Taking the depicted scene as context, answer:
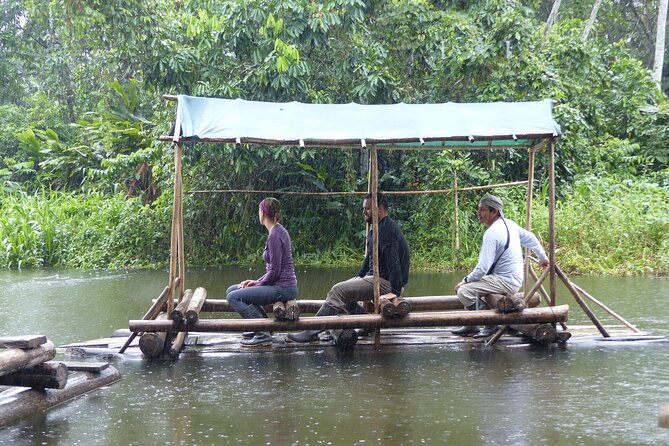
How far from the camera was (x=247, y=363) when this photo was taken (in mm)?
8047

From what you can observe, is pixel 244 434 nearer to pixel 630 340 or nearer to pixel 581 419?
pixel 581 419

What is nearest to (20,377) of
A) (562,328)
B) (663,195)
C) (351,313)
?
(351,313)

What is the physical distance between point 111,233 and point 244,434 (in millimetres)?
13141

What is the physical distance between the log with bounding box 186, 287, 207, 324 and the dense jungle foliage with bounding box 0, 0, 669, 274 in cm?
666

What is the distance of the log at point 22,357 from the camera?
18.7 feet

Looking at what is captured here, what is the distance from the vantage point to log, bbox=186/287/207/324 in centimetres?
771

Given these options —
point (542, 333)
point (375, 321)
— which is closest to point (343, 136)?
point (375, 321)

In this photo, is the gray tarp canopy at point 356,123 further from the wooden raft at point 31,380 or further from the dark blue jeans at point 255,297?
the wooden raft at point 31,380

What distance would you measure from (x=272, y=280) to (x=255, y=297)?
238 millimetres

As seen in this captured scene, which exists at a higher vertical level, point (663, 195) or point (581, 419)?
point (663, 195)

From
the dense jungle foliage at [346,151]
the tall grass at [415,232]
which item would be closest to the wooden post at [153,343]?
the dense jungle foliage at [346,151]

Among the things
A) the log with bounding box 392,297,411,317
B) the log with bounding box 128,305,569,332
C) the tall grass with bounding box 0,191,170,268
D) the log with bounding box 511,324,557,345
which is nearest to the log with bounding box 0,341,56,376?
the log with bounding box 128,305,569,332

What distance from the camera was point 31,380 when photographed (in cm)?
639

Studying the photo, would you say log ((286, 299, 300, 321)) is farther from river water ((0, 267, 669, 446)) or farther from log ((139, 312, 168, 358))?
log ((139, 312, 168, 358))
